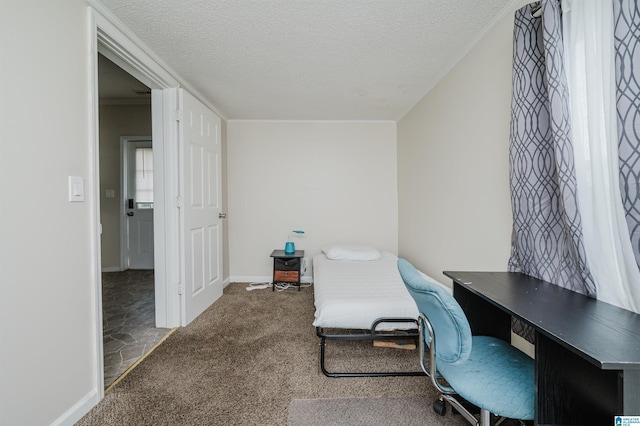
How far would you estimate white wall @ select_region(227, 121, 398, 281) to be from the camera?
3887mm

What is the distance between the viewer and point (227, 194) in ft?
12.7

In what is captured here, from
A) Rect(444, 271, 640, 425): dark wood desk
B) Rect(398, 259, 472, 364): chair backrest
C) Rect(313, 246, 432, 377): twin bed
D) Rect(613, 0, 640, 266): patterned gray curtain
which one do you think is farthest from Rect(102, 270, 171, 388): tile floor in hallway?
Rect(613, 0, 640, 266): patterned gray curtain

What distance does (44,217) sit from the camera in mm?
1270

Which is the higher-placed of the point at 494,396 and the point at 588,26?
the point at 588,26

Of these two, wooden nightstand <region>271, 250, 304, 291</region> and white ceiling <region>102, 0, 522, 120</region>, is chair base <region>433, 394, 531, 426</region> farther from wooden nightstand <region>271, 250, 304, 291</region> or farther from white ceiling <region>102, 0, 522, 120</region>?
wooden nightstand <region>271, 250, 304, 291</region>

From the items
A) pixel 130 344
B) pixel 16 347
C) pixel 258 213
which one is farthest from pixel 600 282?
pixel 258 213

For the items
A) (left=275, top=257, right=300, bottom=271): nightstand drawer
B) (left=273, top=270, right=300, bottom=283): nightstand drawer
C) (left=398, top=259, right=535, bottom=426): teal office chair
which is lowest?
(left=273, top=270, right=300, bottom=283): nightstand drawer

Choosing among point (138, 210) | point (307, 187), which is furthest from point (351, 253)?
point (138, 210)

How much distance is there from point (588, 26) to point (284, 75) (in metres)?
2.03

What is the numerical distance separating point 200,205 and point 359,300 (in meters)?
1.85

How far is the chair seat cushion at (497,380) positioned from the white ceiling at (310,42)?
187cm

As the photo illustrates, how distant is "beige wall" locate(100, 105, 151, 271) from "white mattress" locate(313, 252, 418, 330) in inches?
148

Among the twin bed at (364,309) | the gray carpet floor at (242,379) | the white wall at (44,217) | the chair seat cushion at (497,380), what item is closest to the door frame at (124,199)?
the gray carpet floor at (242,379)

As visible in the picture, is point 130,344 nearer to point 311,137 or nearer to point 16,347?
point 16,347
